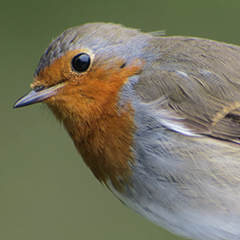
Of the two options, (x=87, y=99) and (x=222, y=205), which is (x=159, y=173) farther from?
(x=87, y=99)

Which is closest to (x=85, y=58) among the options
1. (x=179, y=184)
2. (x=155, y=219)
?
(x=179, y=184)

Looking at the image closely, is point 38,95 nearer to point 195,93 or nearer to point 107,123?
point 107,123

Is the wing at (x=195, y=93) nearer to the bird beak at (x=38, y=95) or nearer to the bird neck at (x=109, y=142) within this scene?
the bird neck at (x=109, y=142)

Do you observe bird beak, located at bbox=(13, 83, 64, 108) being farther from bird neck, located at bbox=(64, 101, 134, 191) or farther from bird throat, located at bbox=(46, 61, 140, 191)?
bird neck, located at bbox=(64, 101, 134, 191)

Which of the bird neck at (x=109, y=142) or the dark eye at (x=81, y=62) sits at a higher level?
the dark eye at (x=81, y=62)

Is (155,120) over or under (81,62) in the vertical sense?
under

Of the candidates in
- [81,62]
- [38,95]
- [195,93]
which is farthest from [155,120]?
[38,95]

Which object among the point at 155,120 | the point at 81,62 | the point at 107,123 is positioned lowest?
the point at 155,120

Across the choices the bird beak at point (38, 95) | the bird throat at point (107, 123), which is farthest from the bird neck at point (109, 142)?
the bird beak at point (38, 95)
